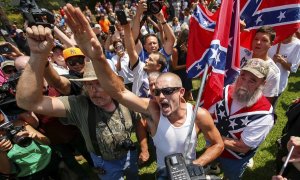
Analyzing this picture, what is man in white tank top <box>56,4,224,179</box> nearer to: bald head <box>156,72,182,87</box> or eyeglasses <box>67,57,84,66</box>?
bald head <box>156,72,182,87</box>

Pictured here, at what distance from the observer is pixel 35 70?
2.25 metres

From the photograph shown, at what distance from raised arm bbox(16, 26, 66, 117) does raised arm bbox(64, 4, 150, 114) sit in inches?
8.8

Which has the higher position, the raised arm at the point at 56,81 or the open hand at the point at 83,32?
the open hand at the point at 83,32

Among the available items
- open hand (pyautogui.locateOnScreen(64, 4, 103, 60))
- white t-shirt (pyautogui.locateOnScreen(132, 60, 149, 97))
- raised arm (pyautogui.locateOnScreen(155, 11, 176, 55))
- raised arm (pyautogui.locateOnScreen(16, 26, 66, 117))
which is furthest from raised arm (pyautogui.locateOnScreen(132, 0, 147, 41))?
raised arm (pyautogui.locateOnScreen(16, 26, 66, 117))

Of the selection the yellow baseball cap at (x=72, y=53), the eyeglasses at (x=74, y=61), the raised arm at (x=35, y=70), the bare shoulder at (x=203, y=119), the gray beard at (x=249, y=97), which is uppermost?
the raised arm at (x=35, y=70)

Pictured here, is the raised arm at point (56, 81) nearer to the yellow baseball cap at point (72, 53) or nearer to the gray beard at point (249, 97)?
the yellow baseball cap at point (72, 53)

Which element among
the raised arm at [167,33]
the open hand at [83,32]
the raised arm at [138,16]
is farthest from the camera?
the raised arm at [167,33]

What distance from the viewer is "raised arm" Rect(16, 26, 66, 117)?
7.16 ft

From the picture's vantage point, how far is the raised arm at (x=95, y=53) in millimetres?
2170

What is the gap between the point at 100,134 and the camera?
9.71ft

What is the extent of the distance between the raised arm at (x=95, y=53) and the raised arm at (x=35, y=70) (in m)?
0.22

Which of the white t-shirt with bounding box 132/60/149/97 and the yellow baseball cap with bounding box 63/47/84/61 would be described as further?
the white t-shirt with bounding box 132/60/149/97

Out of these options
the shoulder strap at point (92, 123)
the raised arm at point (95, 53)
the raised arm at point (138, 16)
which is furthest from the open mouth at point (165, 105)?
the raised arm at point (138, 16)

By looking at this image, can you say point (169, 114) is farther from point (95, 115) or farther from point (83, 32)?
point (83, 32)
